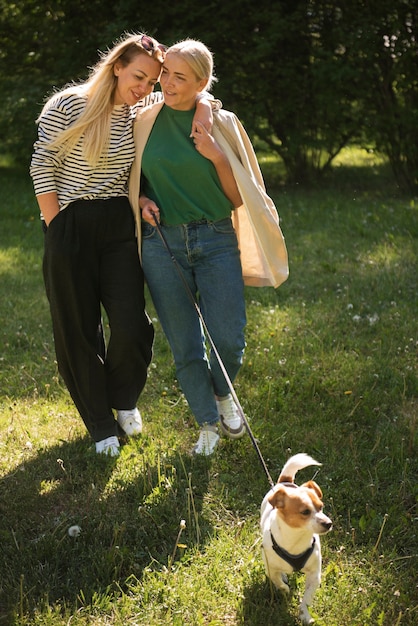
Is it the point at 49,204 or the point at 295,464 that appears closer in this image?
the point at 295,464

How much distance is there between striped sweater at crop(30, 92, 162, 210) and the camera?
12.8 ft

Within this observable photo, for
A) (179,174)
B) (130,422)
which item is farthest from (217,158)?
(130,422)

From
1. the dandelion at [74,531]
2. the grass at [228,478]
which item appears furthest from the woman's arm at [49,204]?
the dandelion at [74,531]

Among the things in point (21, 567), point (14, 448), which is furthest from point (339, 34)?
point (21, 567)

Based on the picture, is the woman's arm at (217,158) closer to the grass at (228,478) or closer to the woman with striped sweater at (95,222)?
the woman with striped sweater at (95,222)

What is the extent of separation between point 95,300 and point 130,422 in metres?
0.78

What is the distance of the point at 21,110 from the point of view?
37.8 ft

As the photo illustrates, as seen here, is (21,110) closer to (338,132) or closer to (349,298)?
(338,132)

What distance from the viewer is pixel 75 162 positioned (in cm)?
398

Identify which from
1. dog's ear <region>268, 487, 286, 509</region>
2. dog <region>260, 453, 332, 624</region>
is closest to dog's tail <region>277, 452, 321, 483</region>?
dog <region>260, 453, 332, 624</region>

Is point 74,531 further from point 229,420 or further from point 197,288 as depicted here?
point 197,288

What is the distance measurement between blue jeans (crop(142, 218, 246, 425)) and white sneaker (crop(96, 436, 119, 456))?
0.52m

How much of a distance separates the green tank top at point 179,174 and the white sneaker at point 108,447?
1240 millimetres

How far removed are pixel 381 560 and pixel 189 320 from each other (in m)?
1.51
